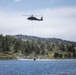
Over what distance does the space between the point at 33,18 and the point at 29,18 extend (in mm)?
1753

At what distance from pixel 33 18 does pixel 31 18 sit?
3.18ft

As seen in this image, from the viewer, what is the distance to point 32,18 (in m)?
97.5

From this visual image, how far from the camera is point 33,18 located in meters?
97.8

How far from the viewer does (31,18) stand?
3826 inches

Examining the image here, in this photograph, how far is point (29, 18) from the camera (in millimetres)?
96875

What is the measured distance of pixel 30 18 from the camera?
97.1m

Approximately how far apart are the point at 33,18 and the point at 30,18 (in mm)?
1342

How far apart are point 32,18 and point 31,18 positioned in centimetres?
48

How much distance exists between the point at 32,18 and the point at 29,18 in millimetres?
1274

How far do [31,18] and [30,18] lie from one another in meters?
0.39

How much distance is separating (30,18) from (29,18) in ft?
1.36

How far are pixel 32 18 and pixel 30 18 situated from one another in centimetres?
86

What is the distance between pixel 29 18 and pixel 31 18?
0.80 metres
